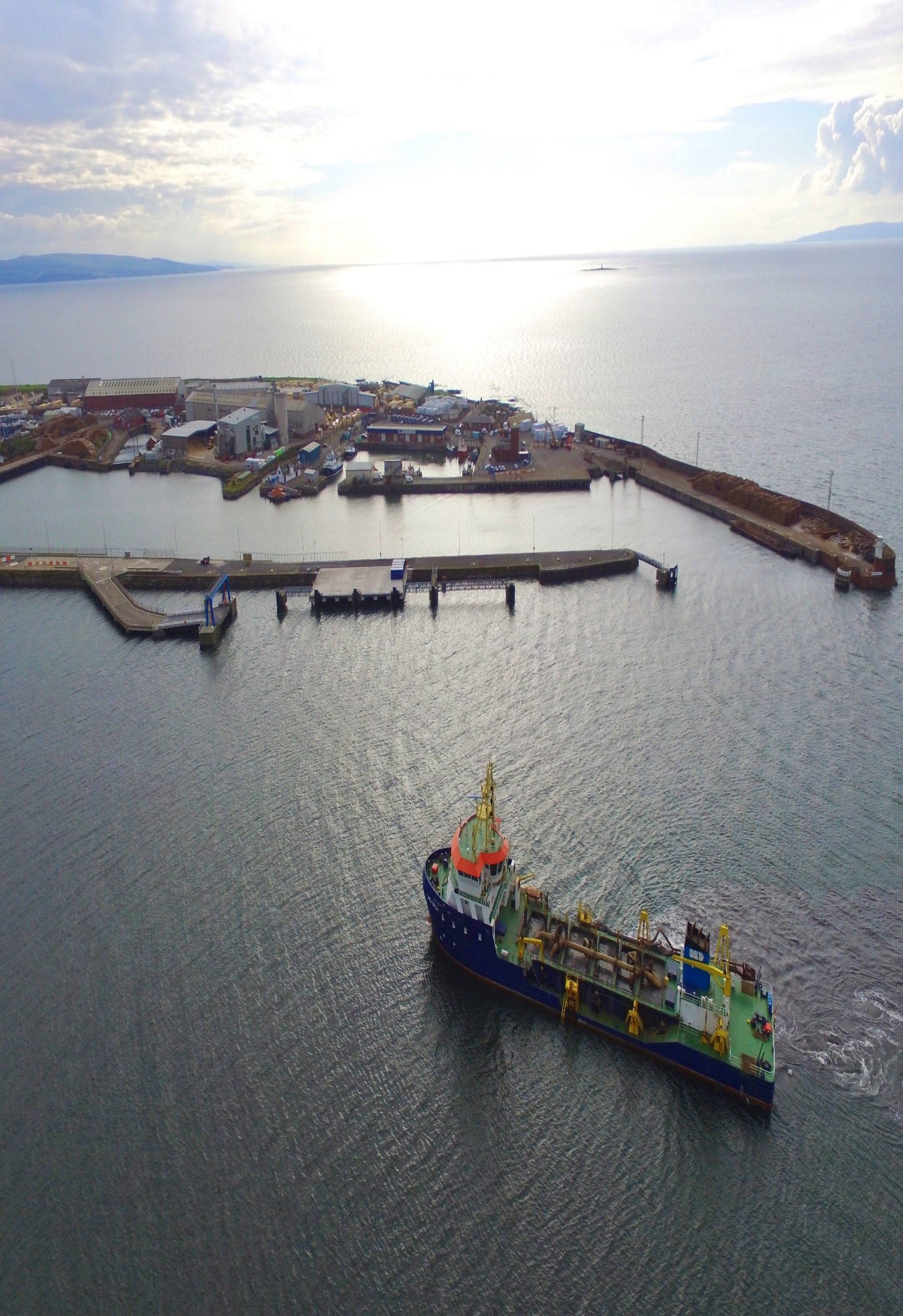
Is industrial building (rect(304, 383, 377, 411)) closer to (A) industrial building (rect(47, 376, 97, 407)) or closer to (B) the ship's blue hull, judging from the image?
(A) industrial building (rect(47, 376, 97, 407))

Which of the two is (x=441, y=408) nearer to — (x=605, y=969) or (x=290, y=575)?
(x=290, y=575)

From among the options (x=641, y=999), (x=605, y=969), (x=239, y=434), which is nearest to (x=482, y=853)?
(x=605, y=969)

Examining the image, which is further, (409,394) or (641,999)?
(409,394)

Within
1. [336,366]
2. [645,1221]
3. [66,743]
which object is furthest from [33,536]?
[336,366]

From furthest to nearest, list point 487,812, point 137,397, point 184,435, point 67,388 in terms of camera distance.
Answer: point 67,388 → point 137,397 → point 184,435 → point 487,812

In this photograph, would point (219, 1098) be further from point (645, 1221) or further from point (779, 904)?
point (779, 904)

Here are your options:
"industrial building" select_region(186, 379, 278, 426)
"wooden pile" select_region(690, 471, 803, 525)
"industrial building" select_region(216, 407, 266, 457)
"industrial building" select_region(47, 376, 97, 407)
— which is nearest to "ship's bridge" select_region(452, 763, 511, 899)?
"wooden pile" select_region(690, 471, 803, 525)

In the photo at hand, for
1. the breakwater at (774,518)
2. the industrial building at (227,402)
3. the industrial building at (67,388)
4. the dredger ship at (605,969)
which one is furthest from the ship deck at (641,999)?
the industrial building at (67,388)

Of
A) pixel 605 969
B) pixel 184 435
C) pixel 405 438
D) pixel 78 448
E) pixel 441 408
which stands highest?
pixel 441 408
